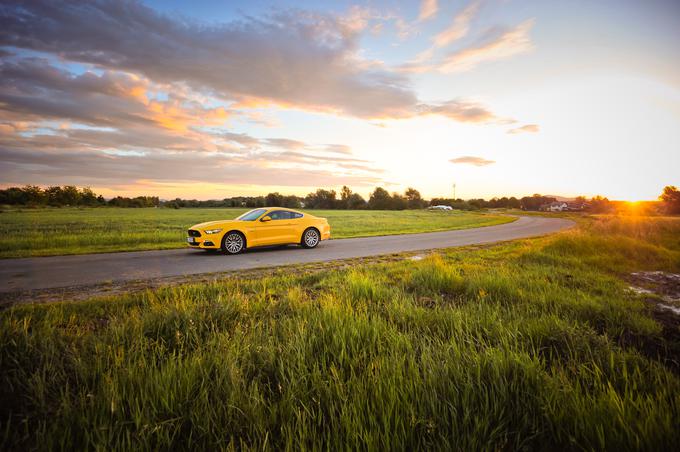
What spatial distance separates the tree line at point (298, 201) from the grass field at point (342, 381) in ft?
289

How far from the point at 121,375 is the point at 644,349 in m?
4.95

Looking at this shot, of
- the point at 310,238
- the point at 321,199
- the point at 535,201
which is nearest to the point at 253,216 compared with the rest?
the point at 310,238

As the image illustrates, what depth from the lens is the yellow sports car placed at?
10.4 metres

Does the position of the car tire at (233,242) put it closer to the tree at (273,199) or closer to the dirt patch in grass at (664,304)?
the dirt patch in grass at (664,304)

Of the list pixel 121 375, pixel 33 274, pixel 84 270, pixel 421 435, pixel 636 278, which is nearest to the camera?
pixel 421 435

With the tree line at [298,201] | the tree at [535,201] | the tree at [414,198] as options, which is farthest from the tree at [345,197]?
the tree at [535,201]

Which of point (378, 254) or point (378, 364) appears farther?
point (378, 254)

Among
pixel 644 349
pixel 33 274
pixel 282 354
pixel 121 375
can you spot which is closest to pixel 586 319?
pixel 644 349

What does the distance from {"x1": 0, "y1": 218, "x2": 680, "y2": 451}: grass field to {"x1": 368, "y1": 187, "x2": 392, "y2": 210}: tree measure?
324ft

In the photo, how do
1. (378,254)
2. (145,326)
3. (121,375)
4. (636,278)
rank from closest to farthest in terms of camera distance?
(121,375)
(145,326)
(636,278)
(378,254)

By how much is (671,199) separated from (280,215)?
260 feet

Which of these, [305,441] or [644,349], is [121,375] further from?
[644,349]

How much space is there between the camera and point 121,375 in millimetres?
2234

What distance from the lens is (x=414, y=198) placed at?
11162cm
